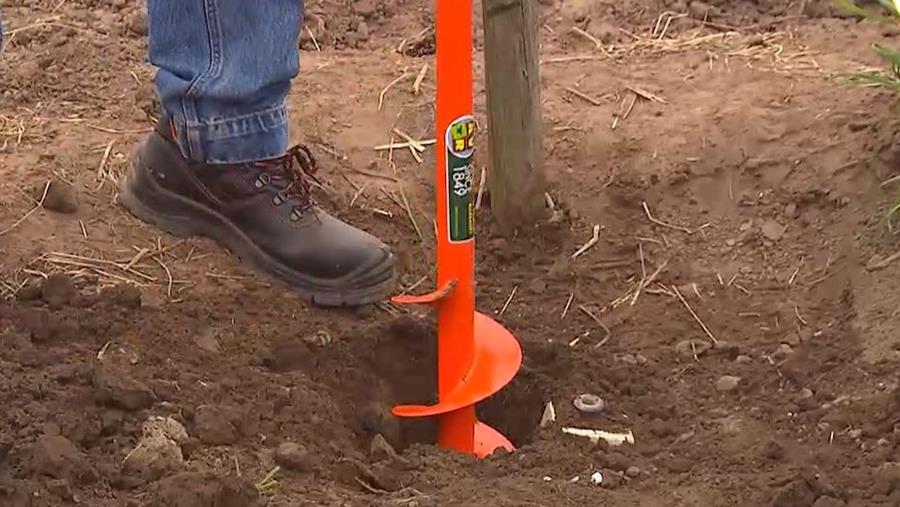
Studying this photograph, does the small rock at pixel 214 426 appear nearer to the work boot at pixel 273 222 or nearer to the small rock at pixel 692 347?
the work boot at pixel 273 222

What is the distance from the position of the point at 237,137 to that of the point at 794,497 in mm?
1081

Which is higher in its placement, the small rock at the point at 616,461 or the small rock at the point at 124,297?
the small rock at the point at 124,297

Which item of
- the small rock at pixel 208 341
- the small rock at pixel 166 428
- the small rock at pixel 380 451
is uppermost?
the small rock at pixel 166 428

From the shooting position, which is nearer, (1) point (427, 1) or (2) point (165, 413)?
(2) point (165, 413)

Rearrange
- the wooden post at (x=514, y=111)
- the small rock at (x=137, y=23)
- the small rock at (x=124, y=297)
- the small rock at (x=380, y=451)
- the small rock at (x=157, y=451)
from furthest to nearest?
1. the small rock at (x=137, y=23)
2. the wooden post at (x=514, y=111)
3. the small rock at (x=124, y=297)
4. the small rock at (x=380, y=451)
5. the small rock at (x=157, y=451)

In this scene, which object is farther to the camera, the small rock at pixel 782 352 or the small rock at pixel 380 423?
the small rock at pixel 782 352

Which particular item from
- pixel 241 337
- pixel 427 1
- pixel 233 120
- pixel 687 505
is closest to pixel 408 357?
pixel 241 337

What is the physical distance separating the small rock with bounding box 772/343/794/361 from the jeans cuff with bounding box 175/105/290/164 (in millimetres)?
901

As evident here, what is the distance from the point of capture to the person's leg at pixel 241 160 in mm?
2248

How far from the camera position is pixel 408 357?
7.89 feet

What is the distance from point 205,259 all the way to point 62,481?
2.66ft

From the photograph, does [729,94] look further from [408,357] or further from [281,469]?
[281,469]

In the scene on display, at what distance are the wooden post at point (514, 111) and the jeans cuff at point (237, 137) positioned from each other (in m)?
0.42

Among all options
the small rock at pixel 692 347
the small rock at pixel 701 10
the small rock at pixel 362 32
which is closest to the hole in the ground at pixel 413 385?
the small rock at pixel 692 347
